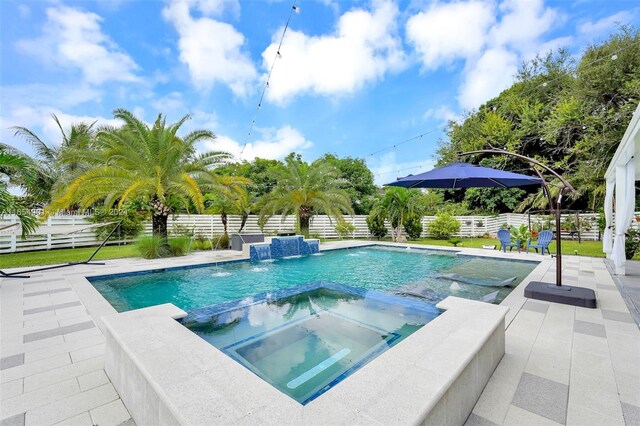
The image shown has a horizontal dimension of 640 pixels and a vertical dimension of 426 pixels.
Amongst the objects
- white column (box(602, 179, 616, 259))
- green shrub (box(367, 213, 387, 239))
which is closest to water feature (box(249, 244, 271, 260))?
green shrub (box(367, 213, 387, 239))

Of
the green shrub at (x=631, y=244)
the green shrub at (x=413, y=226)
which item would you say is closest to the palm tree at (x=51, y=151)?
the green shrub at (x=413, y=226)

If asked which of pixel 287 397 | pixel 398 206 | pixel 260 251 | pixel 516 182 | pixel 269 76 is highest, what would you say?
pixel 269 76

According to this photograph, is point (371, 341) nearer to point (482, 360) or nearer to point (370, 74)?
point (482, 360)

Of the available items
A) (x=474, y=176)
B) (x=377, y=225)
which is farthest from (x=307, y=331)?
(x=377, y=225)

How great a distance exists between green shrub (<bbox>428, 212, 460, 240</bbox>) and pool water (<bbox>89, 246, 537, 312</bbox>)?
6084 mm

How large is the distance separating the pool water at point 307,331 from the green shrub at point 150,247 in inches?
242

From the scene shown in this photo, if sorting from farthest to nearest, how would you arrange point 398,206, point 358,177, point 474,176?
point 358,177 < point 398,206 < point 474,176

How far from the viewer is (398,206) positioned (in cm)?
1441

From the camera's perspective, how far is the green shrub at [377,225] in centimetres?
1581

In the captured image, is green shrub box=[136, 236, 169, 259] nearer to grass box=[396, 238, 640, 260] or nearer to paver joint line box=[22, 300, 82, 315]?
paver joint line box=[22, 300, 82, 315]

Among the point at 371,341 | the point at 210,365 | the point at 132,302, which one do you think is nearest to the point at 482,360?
the point at 371,341

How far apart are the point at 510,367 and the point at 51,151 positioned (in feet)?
71.7

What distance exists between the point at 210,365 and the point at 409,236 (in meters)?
15.2

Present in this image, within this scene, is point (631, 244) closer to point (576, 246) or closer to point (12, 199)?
point (576, 246)
